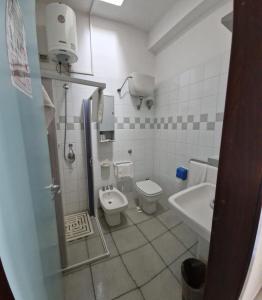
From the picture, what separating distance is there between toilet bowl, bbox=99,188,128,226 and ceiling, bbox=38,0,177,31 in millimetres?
2346

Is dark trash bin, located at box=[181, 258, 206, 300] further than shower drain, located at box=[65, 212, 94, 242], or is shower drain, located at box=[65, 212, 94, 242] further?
shower drain, located at box=[65, 212, 94, 242]

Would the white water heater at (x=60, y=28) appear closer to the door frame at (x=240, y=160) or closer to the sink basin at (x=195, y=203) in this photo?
the door frame at (x=240, y=160)

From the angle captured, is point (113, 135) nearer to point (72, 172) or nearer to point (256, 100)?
point (72, 172)

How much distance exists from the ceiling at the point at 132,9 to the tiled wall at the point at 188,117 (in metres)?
0.79

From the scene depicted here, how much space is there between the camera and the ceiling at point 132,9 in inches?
63.2

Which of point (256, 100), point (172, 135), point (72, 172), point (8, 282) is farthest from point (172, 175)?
point (8, 282)

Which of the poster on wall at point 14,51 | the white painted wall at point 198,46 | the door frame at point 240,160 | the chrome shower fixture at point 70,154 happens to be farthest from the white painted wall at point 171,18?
the chrome shower fixture at point 70,154

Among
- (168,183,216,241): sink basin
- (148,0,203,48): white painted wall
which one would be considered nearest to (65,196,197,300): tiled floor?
(168,183,216,241): sink basin

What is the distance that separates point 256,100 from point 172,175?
1.75 meters

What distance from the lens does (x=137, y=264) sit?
1332mm

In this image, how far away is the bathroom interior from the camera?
47.1 inches

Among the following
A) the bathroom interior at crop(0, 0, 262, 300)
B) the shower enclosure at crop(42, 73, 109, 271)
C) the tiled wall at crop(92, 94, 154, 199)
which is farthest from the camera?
the tiled wall at crop(92, 94, 154, 199)

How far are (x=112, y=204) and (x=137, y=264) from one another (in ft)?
2.30

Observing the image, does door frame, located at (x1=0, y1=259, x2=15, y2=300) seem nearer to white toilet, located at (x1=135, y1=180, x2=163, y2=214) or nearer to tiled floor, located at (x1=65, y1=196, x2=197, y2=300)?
tiled floor, located at (x1=65, y1=196, x2=197, y2=300)
